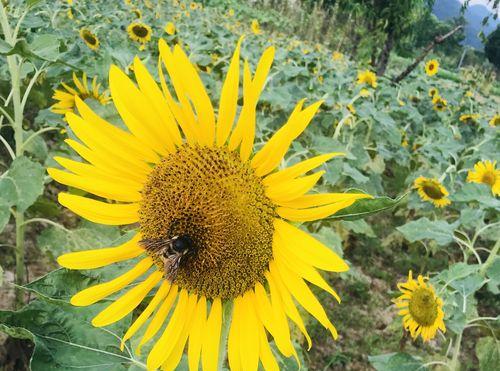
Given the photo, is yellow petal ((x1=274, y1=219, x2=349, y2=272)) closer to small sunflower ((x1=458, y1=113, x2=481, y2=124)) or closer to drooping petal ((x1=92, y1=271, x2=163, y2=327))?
drooping petal ((x1=92, y1=271, x2=163, y2=327))

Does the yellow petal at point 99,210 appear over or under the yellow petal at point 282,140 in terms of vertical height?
under

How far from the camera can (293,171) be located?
74 cm

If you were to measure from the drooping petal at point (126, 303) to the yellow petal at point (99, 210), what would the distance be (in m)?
0.11

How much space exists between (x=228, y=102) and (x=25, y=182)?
3.10 feet

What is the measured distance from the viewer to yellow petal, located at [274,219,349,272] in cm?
70

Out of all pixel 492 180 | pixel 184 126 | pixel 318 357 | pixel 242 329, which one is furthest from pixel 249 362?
pixel 492 180

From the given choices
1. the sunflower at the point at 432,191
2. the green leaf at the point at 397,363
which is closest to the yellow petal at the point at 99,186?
the green leaf at the point at 397,363

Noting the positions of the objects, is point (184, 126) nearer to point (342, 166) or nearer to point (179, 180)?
point (179, 180)

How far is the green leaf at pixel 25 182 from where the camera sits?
56.8 inches

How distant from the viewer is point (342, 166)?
2.28 meters

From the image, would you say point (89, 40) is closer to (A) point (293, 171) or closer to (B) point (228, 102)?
(B) point (228, 102)

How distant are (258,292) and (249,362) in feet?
0.37

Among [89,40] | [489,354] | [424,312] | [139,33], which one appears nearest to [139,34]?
[139,33]

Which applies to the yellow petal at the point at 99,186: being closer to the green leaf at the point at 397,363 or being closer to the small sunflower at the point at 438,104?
the green leaf at the point at 397,363
